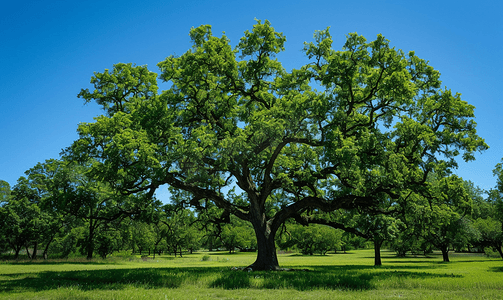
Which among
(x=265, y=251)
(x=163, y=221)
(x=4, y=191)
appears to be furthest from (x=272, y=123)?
(x=4, y=191)

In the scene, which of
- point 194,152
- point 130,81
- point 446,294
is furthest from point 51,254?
point 446,294

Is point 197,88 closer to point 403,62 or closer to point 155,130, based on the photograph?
point 155,130

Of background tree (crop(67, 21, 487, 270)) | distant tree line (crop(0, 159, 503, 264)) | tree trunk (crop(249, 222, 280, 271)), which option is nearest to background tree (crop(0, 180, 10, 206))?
distant tree line (crop(0, 159, 503, 264))

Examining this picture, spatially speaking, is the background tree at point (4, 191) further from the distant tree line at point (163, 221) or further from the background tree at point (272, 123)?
the background tree at point (272, 123)

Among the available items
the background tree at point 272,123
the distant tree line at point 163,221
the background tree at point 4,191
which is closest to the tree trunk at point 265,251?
the background tree at point 272,123

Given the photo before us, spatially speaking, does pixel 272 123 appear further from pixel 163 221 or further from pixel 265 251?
pixel 163 221

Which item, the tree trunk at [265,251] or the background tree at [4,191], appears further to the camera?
the background tree at [4,191]

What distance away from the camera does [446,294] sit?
37.5 feet

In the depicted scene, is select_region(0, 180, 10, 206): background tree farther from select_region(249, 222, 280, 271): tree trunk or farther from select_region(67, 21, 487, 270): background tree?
select_region(249, 222, 280, 271): tree trunk

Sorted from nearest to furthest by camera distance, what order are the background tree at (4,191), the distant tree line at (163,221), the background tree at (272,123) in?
the background tree at (272,123) → the distant tree line at (163,221) → the background tree at (4,191)

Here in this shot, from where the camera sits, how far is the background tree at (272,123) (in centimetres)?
1672

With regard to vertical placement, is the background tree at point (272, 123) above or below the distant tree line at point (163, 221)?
above

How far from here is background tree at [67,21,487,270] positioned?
16.7m

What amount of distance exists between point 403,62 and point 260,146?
33.7ft
